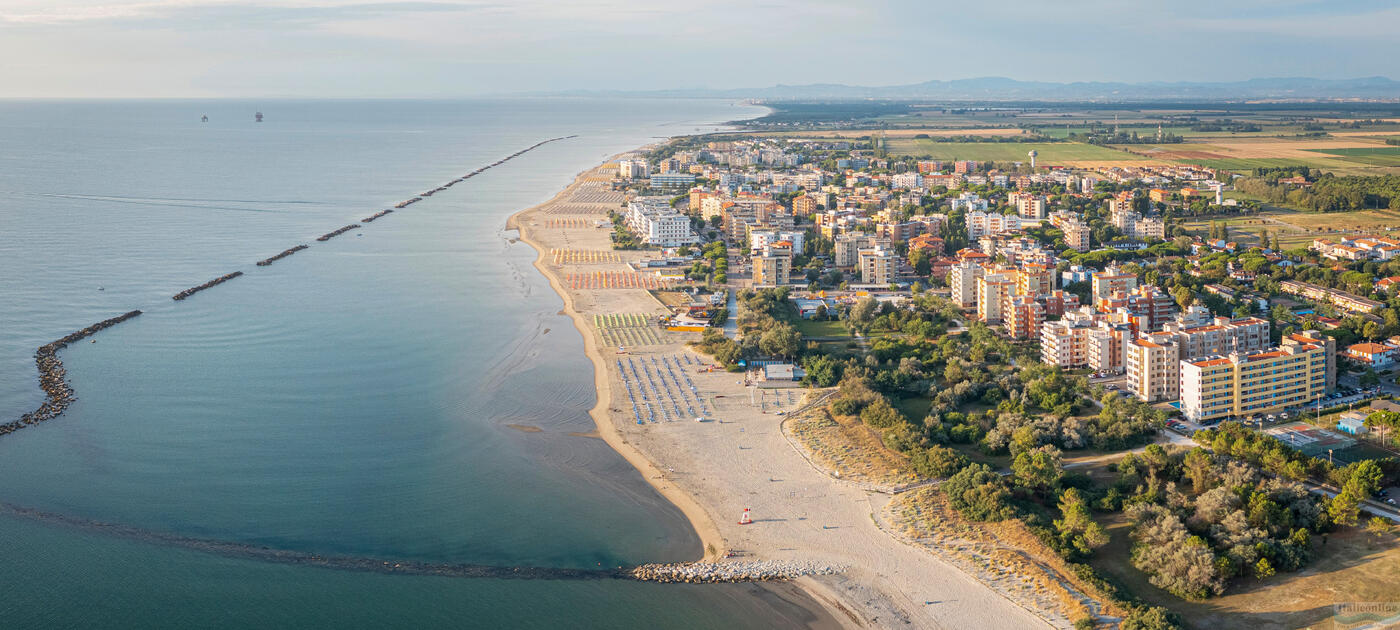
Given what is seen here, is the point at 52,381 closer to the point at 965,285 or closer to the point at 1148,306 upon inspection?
the point at 965,285

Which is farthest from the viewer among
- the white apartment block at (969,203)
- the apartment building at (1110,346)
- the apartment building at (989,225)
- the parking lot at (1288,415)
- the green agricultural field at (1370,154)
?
the green agricultural field at (1370,154)

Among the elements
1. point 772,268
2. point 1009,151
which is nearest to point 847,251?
point 772,268

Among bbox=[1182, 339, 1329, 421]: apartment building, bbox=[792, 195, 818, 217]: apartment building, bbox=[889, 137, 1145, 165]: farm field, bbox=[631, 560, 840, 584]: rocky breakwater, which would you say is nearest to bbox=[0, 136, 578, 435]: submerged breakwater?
bbox=[631, 560, 840, 584]: rocky breakwater

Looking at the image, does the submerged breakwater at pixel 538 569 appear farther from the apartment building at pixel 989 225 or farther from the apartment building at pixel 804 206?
the apartment building at pixel 804 206

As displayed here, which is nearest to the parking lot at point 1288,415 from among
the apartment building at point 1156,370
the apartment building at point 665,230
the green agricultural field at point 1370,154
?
the apartment building at point 1156,370

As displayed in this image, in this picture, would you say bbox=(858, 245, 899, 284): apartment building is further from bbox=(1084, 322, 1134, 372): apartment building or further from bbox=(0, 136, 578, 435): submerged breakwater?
bbox=(0, 136, 578, 435): submerged breakwater

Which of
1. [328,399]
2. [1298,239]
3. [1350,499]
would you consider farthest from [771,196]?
[1350,499]
